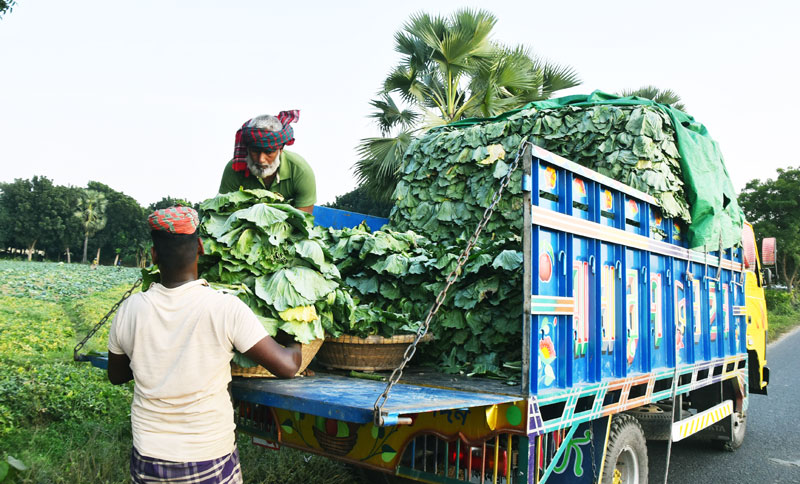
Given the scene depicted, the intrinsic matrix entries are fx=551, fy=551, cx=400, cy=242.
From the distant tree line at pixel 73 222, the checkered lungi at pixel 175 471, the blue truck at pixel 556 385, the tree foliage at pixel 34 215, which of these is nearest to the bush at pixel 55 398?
the blue truck at pixel 556 385

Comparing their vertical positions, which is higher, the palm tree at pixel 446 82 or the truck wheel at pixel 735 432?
the palm tree at pixel 446 82

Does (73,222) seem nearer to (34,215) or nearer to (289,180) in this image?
(34,215)

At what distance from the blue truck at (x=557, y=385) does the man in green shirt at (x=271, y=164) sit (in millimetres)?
1227

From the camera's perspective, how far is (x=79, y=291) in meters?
19.3

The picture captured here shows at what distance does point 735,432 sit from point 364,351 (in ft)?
15.7

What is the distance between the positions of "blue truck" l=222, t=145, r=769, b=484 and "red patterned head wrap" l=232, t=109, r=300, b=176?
1.35m

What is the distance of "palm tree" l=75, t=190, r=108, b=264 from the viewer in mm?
54688

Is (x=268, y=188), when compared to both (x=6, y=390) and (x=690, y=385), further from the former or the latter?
(x=6, y=390)

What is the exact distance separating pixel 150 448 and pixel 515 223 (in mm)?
3470

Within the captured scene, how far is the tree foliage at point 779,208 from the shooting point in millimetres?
28078

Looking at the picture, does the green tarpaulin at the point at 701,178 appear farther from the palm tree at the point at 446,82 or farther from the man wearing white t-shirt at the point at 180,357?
the palm tree at the point at 446,82

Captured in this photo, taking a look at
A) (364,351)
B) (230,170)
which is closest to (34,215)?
(230,170)

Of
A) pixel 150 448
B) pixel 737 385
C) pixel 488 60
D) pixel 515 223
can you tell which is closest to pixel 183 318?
pixel 150 448

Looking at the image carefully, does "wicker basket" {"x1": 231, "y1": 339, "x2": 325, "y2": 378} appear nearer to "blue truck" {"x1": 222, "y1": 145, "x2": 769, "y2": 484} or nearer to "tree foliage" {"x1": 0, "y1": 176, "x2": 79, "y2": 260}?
"blue truck" {"x1": 222, "y1": 145, "x2": 769, "y2": 484}
